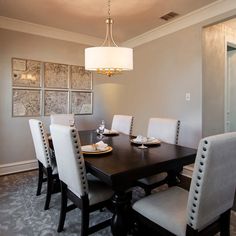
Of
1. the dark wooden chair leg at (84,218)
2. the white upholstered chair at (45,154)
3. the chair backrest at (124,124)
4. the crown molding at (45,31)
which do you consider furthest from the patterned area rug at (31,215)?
the crown molding at (45,31)

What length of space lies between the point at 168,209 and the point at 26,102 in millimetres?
3025

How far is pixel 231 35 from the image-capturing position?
359 cm

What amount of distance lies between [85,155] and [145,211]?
674 millimetres

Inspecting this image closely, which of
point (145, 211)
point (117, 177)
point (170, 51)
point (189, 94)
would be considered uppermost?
point (170, 51)

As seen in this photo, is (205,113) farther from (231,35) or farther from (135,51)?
(135,51)

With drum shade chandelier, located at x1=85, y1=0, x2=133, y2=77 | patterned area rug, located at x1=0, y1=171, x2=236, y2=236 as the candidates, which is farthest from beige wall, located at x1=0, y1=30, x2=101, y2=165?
drum shade chandelier, located at x1=85, y1=0, x2=133, y2=77

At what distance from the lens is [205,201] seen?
1179 mm

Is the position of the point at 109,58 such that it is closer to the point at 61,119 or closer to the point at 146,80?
the point at 61,119

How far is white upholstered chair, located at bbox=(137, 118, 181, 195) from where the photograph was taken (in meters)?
2.07

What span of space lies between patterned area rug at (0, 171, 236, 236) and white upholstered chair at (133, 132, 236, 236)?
0.68m

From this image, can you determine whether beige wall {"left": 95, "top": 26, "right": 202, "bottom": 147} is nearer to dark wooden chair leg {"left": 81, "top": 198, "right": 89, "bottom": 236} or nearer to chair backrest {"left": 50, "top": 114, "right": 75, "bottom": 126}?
chair backrest {"left": 50, "top": 114, "right": 75, "bottom": 126}

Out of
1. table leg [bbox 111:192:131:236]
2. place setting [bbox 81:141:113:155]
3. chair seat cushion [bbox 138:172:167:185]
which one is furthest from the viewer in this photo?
chair seat cushion [bbox 138:172:167:185]

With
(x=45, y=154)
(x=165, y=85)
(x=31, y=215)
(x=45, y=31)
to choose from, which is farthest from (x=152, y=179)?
(x=45, y=31)

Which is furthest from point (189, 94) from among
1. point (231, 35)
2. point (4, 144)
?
point (4, 144)
